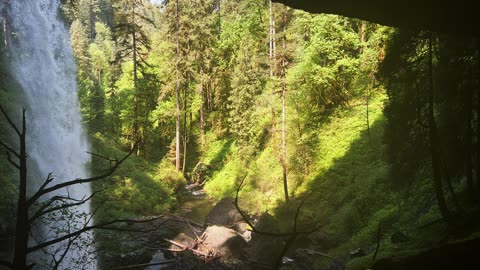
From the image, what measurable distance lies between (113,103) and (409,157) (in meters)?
31.0

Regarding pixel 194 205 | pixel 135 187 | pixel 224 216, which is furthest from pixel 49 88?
pixel 224 216

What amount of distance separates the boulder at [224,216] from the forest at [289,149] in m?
0.08

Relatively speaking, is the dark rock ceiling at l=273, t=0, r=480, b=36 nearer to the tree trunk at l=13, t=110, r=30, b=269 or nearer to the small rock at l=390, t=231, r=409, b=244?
the tree trunk at l=13, t=110, r=30, b=269

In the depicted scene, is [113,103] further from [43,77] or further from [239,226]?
[239,226]

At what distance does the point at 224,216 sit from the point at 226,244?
169 inches

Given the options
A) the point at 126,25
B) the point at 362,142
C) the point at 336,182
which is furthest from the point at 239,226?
the point at 126,25

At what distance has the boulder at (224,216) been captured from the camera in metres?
18.8

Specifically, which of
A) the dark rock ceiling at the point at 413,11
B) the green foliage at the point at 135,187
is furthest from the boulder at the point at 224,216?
the dark rock ceiling at the point at 413,11

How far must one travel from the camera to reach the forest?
806cm

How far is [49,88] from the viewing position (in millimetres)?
24109

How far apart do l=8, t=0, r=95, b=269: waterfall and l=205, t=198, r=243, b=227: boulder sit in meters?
7.72

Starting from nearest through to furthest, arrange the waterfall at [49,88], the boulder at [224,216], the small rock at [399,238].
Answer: the small rock at [399,238] < the boulder at [224,216] < the waterfall at [49,88]

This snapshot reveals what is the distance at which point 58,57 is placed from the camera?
83.7 feet

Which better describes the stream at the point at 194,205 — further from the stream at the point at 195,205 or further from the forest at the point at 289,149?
the forest at the point at 289,149
